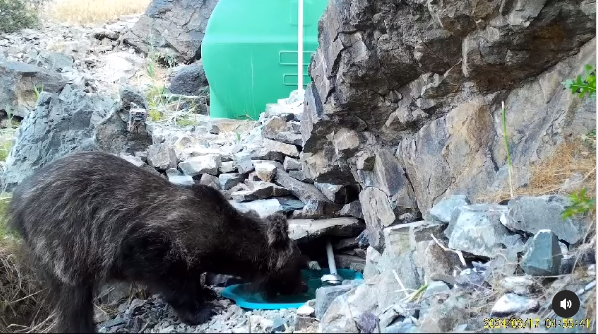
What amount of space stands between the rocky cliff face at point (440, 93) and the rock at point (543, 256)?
0.93m

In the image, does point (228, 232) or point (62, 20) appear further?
point (62, 20)

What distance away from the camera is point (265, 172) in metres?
7.34

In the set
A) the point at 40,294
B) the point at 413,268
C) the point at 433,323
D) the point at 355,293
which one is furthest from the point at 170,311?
the point at 433,323

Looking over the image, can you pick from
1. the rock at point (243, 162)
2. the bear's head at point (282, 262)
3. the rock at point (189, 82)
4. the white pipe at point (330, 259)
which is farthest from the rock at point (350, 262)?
the rock at point (189, 82)

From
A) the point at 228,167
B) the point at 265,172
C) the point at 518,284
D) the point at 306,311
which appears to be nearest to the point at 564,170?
the point at 518,284

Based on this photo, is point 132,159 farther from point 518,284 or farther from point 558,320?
point 558,320

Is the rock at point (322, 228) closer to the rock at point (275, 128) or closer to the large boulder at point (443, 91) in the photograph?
the large boulder at point (443, 91)

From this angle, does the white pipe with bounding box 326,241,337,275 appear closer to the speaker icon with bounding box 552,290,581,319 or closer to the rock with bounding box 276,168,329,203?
the rock with bounding box 276,168,329,203

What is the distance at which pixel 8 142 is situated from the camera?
8836mm

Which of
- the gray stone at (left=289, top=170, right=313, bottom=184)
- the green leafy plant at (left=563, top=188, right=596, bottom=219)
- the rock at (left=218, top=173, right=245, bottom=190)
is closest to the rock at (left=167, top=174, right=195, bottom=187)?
the rock at (left=218, top=173, right=245, bottom=190)

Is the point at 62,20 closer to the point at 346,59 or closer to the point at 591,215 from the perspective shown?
the point at 346,59

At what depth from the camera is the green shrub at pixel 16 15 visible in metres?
13.7

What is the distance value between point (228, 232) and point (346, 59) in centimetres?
163

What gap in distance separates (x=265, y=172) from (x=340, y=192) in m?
0.91
